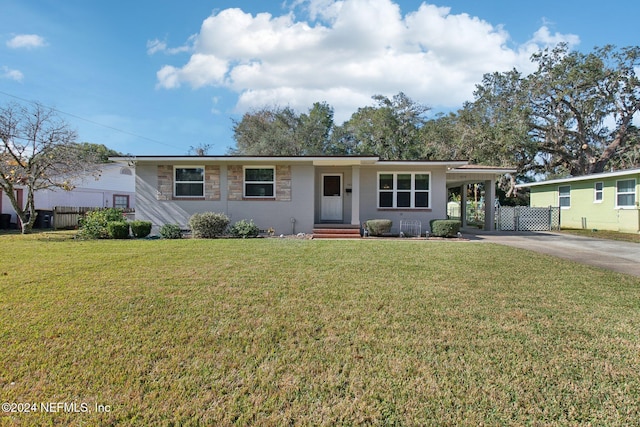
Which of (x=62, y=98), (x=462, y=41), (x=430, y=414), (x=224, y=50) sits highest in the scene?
(x=224, y=50)

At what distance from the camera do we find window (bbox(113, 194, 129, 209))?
25406 mm

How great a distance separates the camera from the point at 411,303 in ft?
15.3

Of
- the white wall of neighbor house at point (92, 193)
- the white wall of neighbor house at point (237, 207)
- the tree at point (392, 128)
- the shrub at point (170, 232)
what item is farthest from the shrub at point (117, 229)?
the tree at point (392, 128)

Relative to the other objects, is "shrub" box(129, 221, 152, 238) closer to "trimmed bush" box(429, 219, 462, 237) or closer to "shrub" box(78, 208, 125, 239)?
"shrub" box(78, 208, 125, 239)

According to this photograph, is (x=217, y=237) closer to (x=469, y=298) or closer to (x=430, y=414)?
(x=469, y=298)

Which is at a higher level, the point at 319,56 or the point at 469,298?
the point at 319,56

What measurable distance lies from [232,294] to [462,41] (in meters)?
13.5

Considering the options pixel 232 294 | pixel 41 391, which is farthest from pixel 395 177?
pixel 41 391

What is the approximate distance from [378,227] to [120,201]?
22.1 meters

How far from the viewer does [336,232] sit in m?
12.8

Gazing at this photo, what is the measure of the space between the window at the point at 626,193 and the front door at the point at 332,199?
13.6 metres

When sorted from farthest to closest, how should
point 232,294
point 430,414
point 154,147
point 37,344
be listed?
1. point 154,147
2. point 232,294
3. point 37,344
4. point 430,414

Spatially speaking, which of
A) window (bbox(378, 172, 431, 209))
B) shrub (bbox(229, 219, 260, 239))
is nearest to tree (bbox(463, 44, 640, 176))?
window (bbox(378, 172, 431, 209))

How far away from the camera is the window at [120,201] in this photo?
1000 inches
